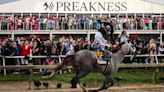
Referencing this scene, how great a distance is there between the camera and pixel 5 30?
31750mm

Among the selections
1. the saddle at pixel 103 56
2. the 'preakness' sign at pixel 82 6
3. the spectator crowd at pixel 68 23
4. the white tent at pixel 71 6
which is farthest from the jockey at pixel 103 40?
the 'preakness' sign at pixel 82 6

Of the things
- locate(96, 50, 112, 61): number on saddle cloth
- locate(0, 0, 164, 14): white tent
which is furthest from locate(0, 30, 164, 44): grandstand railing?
locate(96, 50, 112, 61): number on saddle cloth

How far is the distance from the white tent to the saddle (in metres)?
26.3

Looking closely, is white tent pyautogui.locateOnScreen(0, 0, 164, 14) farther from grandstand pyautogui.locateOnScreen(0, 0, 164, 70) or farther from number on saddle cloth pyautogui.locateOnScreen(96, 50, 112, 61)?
number on saddle cloth pyautogui.locateOnScreen(96, 50, 112, 61)

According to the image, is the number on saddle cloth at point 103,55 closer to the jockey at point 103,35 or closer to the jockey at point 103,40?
the jockey at point 103,40

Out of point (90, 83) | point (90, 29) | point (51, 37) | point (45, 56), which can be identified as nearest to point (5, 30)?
point (51, 37)

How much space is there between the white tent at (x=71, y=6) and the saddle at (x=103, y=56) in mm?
26301

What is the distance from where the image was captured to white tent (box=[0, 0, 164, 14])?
139 feet

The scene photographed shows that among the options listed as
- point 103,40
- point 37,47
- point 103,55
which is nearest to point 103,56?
point 103,55

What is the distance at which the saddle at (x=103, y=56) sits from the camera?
15.7 metres

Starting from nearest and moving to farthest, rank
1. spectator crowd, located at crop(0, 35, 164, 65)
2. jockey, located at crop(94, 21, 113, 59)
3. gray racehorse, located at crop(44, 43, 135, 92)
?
gray racehorse, located at crop(44, 43, 135, 92)
jockey, located at crop(94, 21, 113, 59)
spectator crowd, located at crop(0, 35, 164, 65)

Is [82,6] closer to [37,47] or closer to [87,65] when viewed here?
[37,47]

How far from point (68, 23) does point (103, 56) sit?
17.1 meters

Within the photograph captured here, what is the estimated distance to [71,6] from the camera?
42.6 m
